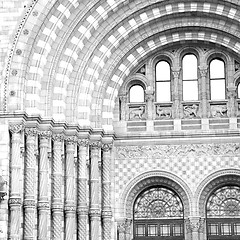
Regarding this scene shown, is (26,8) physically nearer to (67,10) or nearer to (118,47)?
(67,10)

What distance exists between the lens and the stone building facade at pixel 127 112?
79.0 feet

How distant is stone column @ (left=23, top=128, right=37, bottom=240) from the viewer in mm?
23047

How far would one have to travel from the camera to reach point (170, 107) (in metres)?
28.1

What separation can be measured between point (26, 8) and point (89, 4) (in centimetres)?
247

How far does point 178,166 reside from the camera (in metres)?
27.4

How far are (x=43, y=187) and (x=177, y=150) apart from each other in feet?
19.7

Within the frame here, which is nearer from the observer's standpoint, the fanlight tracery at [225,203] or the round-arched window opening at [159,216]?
the fanlight tracery at [225,203]

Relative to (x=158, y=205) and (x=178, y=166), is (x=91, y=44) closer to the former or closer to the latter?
(x=178, y=166)

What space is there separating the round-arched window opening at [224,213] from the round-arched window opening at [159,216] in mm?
1083

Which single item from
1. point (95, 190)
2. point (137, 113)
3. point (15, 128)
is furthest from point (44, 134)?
point (137, 113)

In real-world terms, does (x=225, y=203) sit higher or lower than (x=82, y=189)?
lower

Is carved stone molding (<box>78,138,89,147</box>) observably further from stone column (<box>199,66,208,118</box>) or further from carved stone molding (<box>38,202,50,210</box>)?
stone column (<box>199,66,208,118</box>)

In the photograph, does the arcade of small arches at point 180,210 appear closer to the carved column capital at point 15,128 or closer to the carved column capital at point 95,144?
the carved column capital at point 95,144

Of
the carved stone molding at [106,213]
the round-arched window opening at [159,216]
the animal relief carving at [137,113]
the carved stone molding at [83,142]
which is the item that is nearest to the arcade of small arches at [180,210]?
the round-arched window opening at [159,216]
